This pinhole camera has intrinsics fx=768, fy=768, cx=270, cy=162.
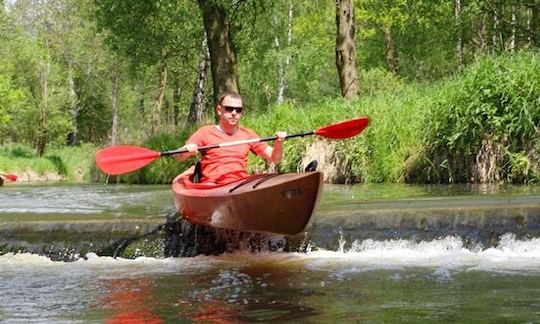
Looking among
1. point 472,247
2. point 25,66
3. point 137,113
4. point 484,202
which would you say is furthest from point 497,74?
point 137,113

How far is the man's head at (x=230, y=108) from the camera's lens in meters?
6.43

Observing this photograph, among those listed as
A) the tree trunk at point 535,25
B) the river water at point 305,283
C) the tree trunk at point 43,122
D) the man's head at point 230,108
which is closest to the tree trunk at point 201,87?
the tree trunk at point 535,25

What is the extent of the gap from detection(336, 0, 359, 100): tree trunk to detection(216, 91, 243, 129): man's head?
8.10 metres

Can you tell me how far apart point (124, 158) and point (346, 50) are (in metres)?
8.28

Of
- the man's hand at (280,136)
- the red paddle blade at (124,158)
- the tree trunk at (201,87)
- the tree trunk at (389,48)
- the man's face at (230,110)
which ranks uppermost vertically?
the tree trunk at (389,48)

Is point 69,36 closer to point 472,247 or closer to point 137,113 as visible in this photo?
point 137,113

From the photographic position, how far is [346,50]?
14.6 m

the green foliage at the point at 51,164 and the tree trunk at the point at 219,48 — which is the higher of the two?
the tree trunk at the point at 219,48

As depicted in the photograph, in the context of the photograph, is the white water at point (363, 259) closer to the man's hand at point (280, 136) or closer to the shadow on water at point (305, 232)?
the shadow on water at point (305, 232)

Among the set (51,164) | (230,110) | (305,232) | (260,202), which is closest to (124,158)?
(230,110)

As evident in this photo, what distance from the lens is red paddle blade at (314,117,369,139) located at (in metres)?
7.12

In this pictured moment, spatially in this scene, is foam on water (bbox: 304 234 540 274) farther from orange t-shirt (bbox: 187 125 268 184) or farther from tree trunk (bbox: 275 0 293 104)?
tree trunk (bbox: 275 0 293 104)

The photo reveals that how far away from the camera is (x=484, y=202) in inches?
247

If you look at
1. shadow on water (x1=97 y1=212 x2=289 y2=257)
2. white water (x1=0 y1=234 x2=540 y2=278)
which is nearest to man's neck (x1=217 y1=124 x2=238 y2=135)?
shadow on water (x1=97 y1=212 x2=289 y2=257)
